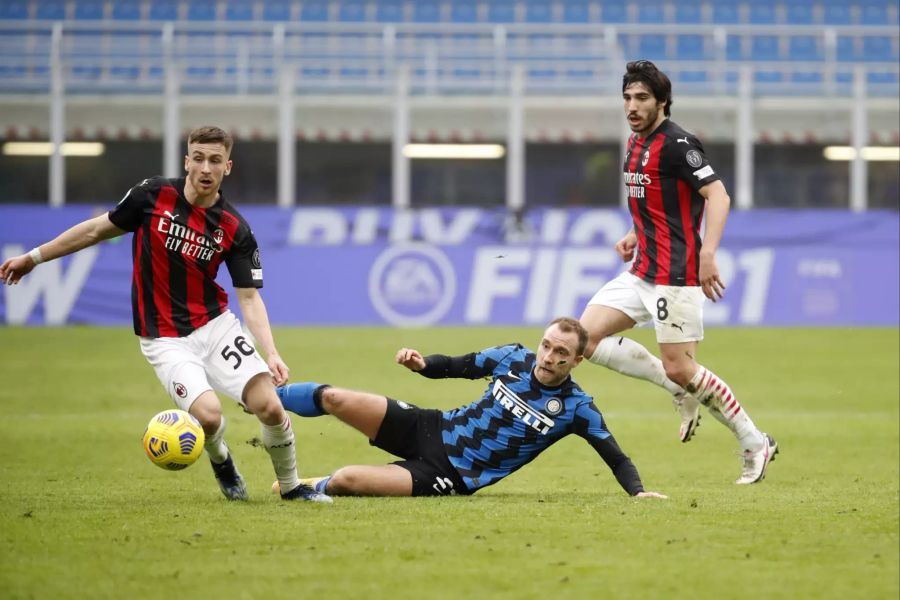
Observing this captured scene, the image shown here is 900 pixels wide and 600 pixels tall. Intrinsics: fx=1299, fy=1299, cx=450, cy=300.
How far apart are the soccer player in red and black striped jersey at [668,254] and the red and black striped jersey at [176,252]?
239cm

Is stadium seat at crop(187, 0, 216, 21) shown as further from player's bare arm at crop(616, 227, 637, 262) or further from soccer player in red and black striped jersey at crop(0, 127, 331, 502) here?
soccer player in red and black striped jersey at crop(0, 127, 331, 502)

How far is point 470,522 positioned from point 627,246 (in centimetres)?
298

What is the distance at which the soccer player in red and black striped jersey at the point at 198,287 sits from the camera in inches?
274

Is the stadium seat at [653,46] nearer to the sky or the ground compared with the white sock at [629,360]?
nearer to the sky

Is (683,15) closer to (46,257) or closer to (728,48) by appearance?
(728,48)

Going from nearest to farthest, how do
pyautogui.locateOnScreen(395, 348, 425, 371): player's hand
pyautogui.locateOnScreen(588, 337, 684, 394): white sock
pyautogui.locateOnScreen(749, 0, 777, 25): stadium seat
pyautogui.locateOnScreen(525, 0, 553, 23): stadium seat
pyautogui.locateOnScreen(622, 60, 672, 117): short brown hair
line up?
pyautogui.locateOnScreen(395, 348, 425, 371): player's hand, pyautogui.locateOnScreen(622, 60, 672, 117): short brown hair, pyautogui.locateOnScreen(588, 337, 684, 394): white sock, pyautogui.locateOnScreen(525, 0, 553, 23): stadium seat, pyautogui.locateOnScreen(749, 0, 777, 25): stadium seat

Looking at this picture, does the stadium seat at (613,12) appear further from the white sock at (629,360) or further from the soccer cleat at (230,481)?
the soccer cleat at (230,481)

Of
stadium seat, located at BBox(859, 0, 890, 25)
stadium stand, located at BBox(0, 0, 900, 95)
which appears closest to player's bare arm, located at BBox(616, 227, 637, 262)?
stadium stand, located at BBox(0, 0, 900, 95)

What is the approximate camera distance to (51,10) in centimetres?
3183

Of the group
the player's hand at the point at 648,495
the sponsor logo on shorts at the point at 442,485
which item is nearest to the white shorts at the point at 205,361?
the sponsor logo on shorts at the point at 442,485

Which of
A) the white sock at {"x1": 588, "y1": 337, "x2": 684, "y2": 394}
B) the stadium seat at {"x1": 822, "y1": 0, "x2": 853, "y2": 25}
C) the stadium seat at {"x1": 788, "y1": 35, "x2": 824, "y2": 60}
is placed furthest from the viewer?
the stadium seat at {"x1": 822, "y1": 0, "x2": 853, "y2": 25}

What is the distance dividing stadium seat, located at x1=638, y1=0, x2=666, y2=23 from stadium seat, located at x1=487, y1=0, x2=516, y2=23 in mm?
3239

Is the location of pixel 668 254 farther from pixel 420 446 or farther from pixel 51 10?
pixel 51 10

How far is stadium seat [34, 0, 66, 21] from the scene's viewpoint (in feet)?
104
